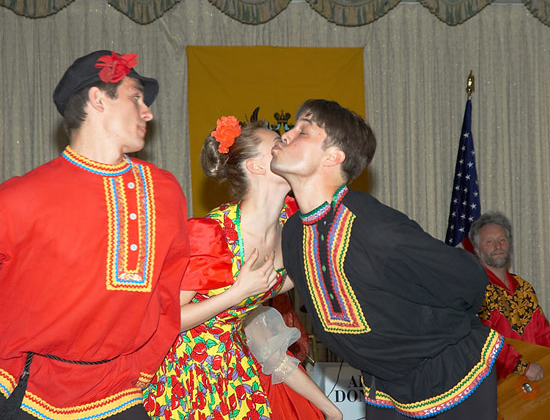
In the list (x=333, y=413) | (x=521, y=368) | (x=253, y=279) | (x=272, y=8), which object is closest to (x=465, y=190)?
(x=272, y=8)

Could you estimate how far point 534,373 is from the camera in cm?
416

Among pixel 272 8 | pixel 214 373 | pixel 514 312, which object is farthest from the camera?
pixel 272 8

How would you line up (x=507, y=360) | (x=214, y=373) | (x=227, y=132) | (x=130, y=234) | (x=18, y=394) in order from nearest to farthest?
(x=18, y=394)
(x=130, y=234)
(x=214, y=373)
(x=227, y=132)
(x=507, y=360)

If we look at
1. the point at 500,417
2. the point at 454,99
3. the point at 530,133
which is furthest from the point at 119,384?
the point at 530,133

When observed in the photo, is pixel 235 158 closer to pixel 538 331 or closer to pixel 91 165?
pixel 91 165

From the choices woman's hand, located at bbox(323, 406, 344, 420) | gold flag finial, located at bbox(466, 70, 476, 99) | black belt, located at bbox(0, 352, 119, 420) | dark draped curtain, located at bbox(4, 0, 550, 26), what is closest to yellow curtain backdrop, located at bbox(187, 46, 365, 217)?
dark draped curtain, located at bbox(4, 0, 550, 26)

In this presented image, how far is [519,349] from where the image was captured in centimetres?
431

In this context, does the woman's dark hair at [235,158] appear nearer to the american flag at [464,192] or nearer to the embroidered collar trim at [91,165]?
the embroidered collar trim at [91,165]

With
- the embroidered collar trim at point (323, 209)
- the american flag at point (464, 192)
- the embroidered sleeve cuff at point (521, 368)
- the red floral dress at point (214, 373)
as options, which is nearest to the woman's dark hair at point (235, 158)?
the red floral dress at point (214, 373)

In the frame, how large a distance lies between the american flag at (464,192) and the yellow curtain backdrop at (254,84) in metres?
1.03

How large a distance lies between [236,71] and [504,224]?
9.45ft

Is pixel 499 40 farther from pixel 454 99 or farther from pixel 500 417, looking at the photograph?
pixel 500 417

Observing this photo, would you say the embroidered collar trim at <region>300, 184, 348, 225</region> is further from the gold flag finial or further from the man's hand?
the gold flag finial

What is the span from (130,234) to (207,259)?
1.58ft
